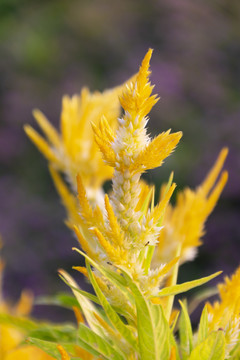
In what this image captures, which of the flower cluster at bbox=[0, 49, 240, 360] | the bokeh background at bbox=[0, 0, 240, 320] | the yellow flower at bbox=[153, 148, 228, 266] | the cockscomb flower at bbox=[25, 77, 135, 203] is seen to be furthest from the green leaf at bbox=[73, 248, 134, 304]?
the bokeh background at bbox=[0, 0, 240, 320]

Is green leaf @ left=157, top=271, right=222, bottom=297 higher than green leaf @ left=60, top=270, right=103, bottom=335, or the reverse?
green leaf @ left=60, top=270, right=103, bottom=335

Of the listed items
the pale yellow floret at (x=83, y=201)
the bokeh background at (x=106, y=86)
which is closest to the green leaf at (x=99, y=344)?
the pale yellow floret at (x=83, y=201)

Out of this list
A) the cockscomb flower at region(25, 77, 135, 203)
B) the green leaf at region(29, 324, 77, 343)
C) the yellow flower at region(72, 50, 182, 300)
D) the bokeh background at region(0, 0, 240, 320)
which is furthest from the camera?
the bokeh background at region(0, 0, 240, 320)

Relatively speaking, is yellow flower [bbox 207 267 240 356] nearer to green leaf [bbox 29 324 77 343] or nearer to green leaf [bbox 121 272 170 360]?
green leaf [bbox 121 272 170 360]

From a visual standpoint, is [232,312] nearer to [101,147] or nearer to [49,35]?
[101,147]

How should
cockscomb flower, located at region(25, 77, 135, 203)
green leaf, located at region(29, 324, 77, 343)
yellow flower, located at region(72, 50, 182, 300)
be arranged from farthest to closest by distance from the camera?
cockscomb flower, located at region(25, 77, 135, 203) → green leaf, located at region(29, 324, 77, 343) → yellow flower, located at region(72, 50, 182, 300)

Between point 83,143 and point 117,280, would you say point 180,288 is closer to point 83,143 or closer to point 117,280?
point 117,280

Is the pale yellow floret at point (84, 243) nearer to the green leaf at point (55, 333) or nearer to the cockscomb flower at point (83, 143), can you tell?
the green leaf at point (55, 333)
